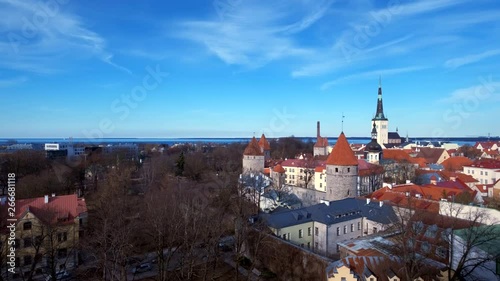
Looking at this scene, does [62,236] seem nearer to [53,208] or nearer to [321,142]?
[53,208]

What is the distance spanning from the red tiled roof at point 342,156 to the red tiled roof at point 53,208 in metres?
17.5

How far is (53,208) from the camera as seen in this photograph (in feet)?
60.1

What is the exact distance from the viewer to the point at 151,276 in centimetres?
1688

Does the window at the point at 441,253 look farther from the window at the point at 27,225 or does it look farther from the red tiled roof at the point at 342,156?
the window at the point at 27,225

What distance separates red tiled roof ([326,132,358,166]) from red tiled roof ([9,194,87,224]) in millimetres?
17493

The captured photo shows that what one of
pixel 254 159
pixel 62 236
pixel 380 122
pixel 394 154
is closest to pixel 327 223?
pixel 62 236

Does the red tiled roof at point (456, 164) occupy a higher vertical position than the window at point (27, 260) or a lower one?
higher

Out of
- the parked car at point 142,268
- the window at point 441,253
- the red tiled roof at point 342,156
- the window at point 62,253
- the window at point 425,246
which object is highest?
the red tiled roof at point 342,156

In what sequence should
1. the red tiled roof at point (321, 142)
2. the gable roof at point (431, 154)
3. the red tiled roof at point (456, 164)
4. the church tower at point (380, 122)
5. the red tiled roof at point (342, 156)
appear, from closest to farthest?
the red tiled roof at point (342, 156), the red tiled roof at point (456, 164), the gable roof at point (431, 154), the red tiled roof at point (321, 142), the church tower at point (380, 122)

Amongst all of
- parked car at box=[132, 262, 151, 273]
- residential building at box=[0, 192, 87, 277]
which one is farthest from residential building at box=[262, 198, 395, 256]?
residential building at box=[0, 192, 87, 277]

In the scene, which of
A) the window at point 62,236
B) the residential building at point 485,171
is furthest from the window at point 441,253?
the residential building at point 485,171

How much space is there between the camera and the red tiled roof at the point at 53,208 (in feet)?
56.7

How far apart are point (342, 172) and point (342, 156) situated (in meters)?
1.22

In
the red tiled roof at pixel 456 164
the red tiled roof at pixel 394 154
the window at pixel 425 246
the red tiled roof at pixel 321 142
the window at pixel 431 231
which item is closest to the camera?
the window at pixel 425 246
